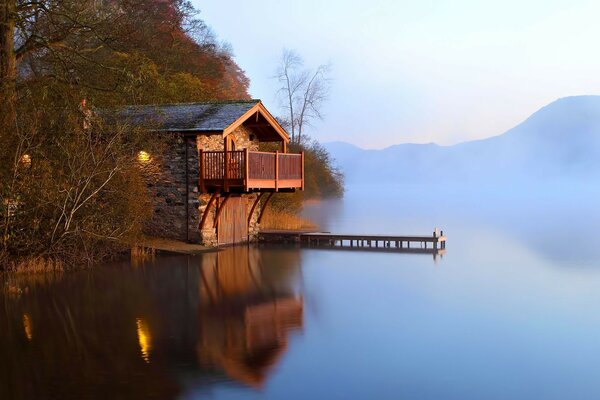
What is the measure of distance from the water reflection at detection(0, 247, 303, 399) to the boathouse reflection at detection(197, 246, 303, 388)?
22 mm

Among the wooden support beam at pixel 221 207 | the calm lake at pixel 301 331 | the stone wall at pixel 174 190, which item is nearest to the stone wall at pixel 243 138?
the wooden support beam at pixel 221 207

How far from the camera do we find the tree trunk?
17.5m

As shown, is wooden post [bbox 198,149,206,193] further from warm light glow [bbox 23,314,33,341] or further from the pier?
warm light glow [bbox 23,314,33,341]

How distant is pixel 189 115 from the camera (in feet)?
85.8

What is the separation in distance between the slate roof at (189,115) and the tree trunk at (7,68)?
4.90 metres

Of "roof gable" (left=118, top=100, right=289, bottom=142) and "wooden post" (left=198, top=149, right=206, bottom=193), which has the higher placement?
"roof gable" (left=118, top=100, right=289, bottom=142)

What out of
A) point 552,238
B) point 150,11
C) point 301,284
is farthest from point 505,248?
point 150,11

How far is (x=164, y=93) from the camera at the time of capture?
111 ft

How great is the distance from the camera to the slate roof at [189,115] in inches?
969

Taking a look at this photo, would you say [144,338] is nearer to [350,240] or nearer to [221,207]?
[221,207]

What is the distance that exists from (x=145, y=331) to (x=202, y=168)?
12429 millimetres

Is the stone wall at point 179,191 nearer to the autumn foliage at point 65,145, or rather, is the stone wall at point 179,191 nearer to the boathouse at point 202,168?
the boathouse at point 202,168

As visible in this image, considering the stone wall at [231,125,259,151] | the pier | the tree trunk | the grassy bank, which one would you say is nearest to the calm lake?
the tree trunk

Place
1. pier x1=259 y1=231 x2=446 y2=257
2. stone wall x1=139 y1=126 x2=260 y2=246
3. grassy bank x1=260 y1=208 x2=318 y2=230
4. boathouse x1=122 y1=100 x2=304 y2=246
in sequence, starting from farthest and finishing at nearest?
grassy bank x1=260 y1=208 x2=318 y2=230 → pier x1=259 y1=231 x2=446 y2=257 → stone wall x1=139 y1=126 x2=260 y2=246 → boathouse x1=122 y1=100 x2=304 y2=246
